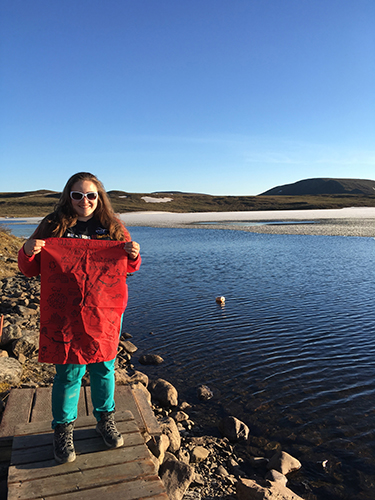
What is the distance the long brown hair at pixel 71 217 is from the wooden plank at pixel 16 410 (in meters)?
2.06

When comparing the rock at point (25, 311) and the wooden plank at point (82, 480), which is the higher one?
the wooden plank at point (82, 480)

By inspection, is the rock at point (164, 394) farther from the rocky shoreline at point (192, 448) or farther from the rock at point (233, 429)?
the rock at point (233, 429)

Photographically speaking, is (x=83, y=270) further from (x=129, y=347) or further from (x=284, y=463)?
(x=129, y=347)

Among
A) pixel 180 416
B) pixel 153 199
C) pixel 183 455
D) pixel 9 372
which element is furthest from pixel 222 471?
pixel 153 199

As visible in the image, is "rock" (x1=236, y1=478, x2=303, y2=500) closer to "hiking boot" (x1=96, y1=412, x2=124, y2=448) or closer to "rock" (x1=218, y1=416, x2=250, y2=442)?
"rock" (x1=218, y1=416, x2=250, y2=442)

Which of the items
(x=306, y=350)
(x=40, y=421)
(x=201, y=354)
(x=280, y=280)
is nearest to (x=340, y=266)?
(x=280, y=280)

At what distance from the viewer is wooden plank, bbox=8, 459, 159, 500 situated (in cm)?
307

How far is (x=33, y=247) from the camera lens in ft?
11.7

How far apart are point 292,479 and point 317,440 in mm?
885

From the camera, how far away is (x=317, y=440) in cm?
544

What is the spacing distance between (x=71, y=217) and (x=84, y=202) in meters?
0.21

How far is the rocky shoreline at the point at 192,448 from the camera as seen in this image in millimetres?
4168

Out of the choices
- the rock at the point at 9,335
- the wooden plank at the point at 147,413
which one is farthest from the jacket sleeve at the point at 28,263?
the rock at the point at 9,335

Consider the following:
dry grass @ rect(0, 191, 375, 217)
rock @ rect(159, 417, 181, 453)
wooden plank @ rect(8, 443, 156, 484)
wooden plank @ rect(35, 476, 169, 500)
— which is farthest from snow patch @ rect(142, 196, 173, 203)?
wooden plank @ rect(35, 476, 169, 500)
